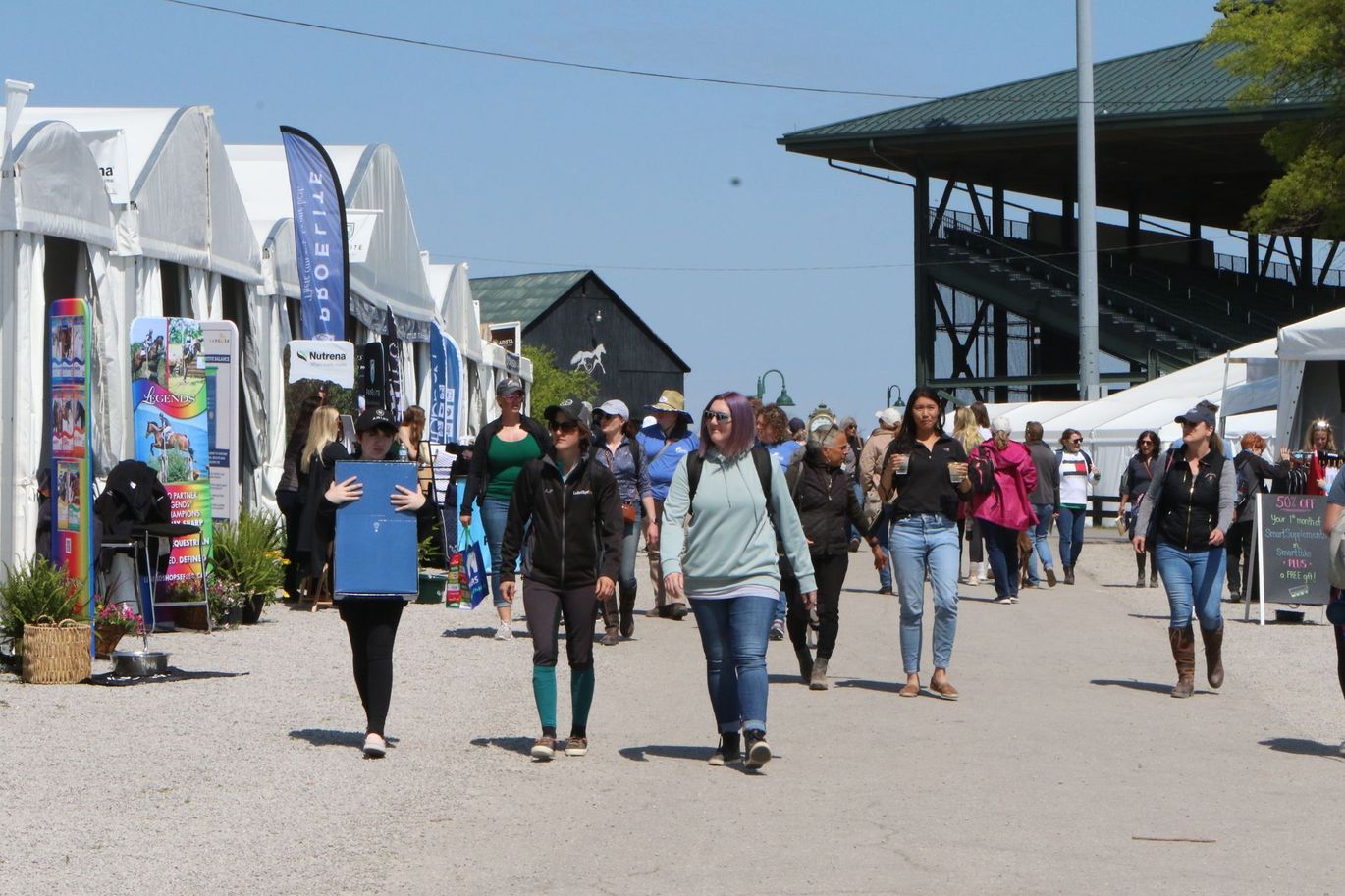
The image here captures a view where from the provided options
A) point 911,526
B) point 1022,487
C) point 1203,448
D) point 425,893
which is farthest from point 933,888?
point 1022,487

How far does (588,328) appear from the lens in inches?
3337

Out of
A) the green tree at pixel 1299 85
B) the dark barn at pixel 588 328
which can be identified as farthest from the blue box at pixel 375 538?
the dark barn at pixel 588 328

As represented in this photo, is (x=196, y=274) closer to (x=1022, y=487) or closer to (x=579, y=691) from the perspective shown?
(x=1022, y=487)

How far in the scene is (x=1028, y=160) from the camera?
56562 mm

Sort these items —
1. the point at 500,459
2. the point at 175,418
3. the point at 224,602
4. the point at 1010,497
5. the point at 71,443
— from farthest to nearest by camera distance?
1. the point at 1010,497
2. the point at 175,418
3. the point at 224,602
4. the point at 500,459
5. the point at 71,443

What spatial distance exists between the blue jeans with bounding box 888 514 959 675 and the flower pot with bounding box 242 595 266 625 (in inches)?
241

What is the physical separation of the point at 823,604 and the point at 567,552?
321 cm

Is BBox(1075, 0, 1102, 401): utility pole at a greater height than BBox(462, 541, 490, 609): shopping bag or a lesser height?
greater

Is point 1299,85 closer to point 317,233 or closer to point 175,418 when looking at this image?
point 317,233

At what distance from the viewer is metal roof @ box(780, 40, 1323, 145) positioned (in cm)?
5047

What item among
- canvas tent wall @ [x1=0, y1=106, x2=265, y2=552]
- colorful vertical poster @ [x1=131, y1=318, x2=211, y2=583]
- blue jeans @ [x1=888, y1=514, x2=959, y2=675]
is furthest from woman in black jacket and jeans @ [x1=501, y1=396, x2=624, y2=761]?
canvas tent wall @ [x1=0, y1=106, x2=265, y2=552]

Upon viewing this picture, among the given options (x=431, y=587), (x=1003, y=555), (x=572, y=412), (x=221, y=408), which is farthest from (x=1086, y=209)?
(x=572, y=412)

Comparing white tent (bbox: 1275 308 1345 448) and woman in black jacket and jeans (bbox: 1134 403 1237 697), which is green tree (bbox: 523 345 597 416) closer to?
white tent (bbox: 1275 308 1345 448)

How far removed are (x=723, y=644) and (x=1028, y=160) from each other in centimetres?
4982
